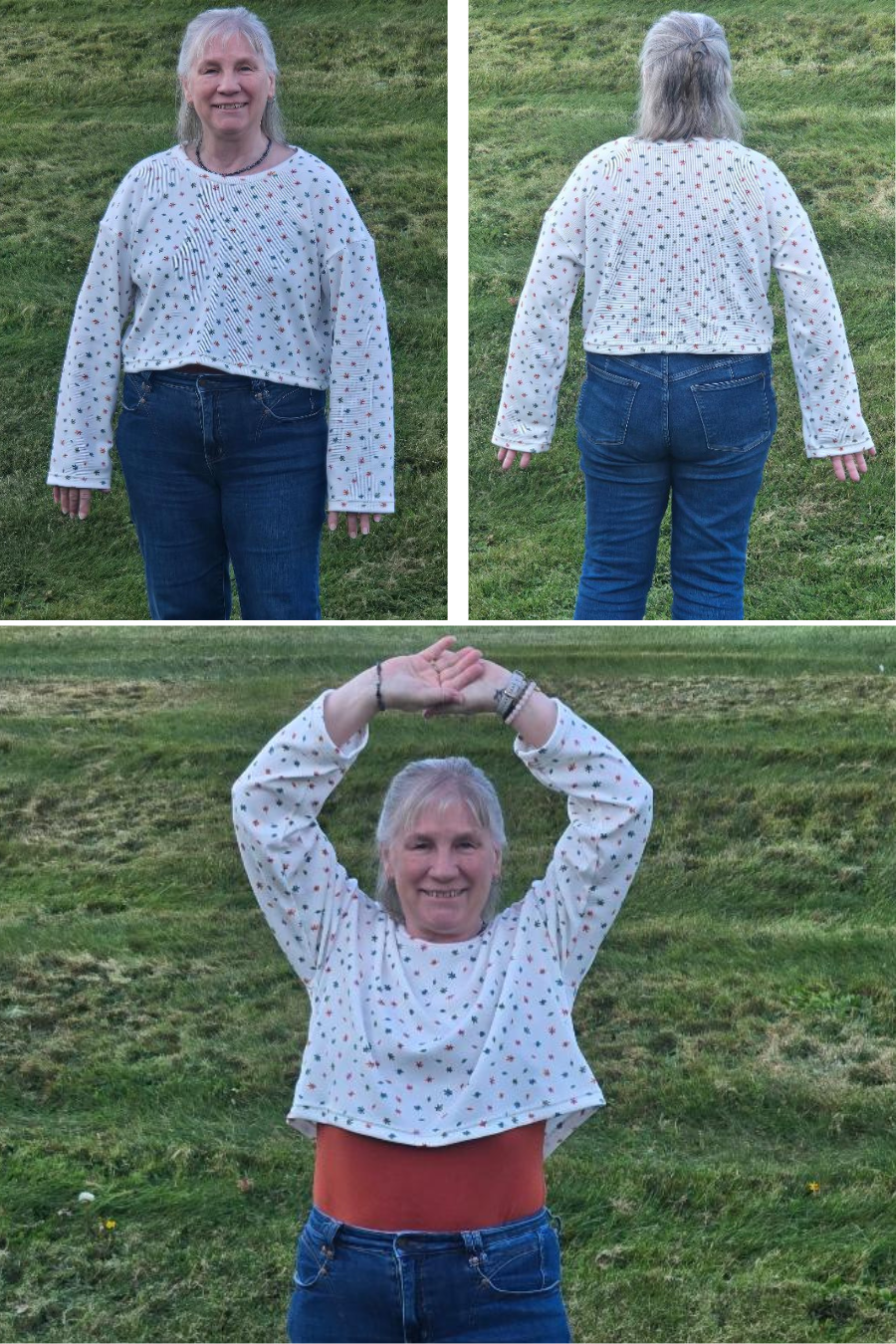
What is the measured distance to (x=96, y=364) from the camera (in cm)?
419

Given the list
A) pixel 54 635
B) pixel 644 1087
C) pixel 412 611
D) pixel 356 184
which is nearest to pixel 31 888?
pixel 54 635

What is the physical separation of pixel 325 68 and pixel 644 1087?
127 inches

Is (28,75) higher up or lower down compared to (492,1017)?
higher up

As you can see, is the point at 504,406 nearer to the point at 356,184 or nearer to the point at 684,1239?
the point at 356,184

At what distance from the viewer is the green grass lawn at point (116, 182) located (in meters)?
5.44

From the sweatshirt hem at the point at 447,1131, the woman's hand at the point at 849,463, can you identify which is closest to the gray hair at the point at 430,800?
the sweatshirt hem at the point at 447,1131

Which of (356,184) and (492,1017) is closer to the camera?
(492,1017)

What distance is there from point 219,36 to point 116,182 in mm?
2185

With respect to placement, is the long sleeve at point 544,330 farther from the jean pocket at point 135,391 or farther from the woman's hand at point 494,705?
the woman's hand at point 494,705

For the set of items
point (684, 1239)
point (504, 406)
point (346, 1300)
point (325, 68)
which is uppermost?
point (325, 68)

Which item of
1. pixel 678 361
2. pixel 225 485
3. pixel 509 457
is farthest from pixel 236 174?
pixel 678 361

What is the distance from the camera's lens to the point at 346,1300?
269 cm

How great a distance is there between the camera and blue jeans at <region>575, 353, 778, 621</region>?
4215 mm

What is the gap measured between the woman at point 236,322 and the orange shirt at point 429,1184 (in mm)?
1835
